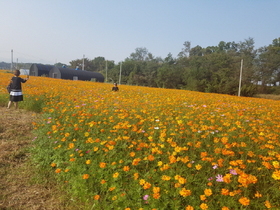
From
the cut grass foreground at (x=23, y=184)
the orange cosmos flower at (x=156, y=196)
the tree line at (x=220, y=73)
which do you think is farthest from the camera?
the tree line at (x=220, y=73)

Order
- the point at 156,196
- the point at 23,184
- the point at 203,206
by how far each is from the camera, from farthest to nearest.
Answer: the point at 23,184 < the point at 156,196 < the point at 203,206

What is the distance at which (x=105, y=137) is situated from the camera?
3568 millimetres

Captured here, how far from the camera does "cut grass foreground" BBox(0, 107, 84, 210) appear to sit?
8.35ft

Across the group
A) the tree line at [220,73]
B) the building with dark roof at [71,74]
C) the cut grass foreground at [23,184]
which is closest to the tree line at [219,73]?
the tree line at [220,73]

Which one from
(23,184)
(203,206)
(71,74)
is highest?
(71,74)

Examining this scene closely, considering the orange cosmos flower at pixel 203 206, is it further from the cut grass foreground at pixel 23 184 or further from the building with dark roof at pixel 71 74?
the building with dark roof at pixel 71 74

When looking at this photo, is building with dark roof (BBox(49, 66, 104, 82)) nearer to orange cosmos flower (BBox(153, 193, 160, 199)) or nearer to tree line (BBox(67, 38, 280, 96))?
tree line (BBox(67, 38, 280, 96))

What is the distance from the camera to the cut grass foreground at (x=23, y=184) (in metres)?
2.54

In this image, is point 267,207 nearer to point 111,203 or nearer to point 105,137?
point 111,203

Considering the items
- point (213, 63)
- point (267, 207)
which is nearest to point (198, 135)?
point (267, 207)

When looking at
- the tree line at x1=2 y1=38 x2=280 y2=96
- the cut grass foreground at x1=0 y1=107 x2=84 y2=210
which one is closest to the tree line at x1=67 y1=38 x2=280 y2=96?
the tree line at x1=2 y1=38 x2=280 y2=96

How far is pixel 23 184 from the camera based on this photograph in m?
2.95

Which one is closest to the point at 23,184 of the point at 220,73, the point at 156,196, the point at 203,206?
the point at 156,196

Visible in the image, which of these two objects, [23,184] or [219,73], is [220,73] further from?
[23,184]
